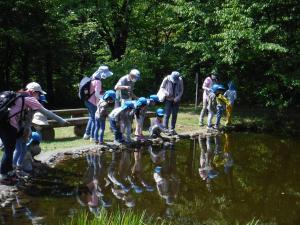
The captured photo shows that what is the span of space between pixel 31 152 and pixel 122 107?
9.70ft

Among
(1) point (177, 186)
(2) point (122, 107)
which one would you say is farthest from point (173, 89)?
(1) point (177, 186)

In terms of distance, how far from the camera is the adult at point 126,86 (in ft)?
40.8

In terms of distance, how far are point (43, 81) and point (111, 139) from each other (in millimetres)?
11686

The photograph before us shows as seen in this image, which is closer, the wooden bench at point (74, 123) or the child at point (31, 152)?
the child at point (31, 152)

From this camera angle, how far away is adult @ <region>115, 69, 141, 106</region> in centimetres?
1245

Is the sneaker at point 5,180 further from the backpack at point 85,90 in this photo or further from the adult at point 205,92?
the adult at point 205,92

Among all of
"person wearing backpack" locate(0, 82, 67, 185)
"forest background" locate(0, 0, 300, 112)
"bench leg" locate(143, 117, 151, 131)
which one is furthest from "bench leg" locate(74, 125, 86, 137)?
"forest background" locate(0, 0, 300, 112)

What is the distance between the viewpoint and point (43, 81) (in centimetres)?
2319

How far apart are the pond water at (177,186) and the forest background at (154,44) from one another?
527 centimetres

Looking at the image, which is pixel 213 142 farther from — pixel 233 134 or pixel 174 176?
pixel 174 176

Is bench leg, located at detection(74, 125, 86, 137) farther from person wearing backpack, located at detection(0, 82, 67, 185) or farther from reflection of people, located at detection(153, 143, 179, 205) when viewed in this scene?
person wearing backpack, located at detection(0, 82, 67, 185)

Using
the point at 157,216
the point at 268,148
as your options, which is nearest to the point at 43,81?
the point at 268,148

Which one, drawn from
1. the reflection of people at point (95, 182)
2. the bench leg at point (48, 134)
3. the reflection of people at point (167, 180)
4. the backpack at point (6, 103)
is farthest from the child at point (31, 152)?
the bench leg at point (48, 134)

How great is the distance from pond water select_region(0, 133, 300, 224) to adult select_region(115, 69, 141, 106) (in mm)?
1638
